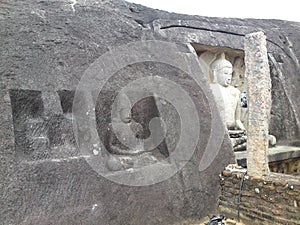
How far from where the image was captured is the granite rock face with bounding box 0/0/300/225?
9.20ft

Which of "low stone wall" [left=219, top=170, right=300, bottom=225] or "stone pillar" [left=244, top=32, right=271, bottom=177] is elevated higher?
"stone pillar" [left=244, top=32, right=271, bottom=177]

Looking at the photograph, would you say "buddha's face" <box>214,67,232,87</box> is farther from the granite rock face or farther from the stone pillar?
the stone pillar

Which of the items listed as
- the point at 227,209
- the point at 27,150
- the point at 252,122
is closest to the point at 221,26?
the point at 252,122

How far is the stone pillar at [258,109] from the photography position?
11.2ft

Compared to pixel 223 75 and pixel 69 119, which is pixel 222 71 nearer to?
pixel 223 75

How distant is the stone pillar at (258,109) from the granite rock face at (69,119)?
0.70 metres

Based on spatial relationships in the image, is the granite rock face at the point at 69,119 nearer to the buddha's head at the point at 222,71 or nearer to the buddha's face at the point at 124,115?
the buddha's face at the point at 124,115

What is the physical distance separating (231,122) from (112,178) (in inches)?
126

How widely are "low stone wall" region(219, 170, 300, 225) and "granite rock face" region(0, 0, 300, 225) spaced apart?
0.29 m

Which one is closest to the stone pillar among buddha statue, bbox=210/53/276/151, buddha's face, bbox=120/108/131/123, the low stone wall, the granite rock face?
the low stone wall

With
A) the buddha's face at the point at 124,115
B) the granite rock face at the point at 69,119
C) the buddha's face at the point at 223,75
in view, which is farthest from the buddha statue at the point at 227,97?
the buddha's face at the point at 124,115

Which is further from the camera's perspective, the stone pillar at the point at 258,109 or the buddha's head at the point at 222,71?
the buddha's head at the point at 222,71

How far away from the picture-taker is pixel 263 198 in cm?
327

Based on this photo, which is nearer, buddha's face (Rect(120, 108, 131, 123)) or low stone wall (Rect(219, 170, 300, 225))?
low stone wall (Rect(219, 170, 300, 225))
